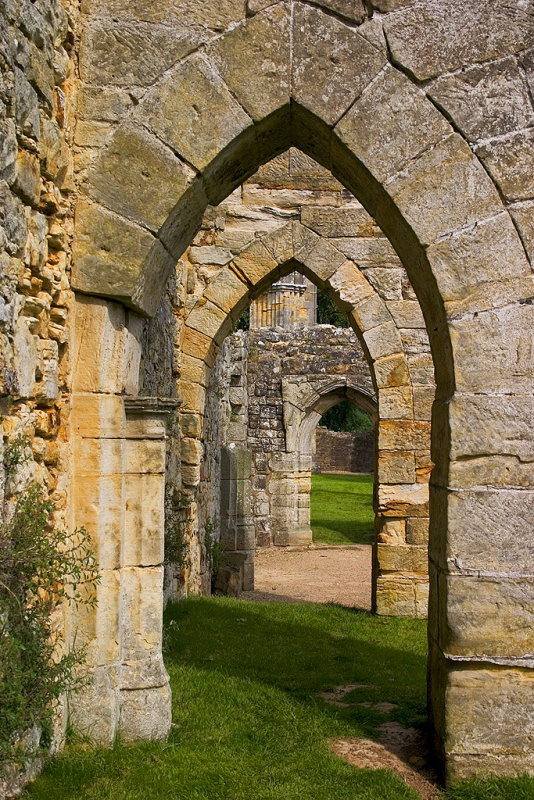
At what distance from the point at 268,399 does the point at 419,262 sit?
12.4 metres

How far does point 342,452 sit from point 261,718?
23.8 m

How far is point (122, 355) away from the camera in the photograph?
3.96 metres

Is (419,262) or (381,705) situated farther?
(381,705)

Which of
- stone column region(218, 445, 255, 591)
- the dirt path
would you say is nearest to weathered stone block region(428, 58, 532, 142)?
the dirt path

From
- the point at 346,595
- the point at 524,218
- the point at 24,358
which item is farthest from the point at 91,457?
the point at 346,595

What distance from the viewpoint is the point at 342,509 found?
20.3m

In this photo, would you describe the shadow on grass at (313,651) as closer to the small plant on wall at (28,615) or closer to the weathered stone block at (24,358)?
the small plant on wall at (28,615)

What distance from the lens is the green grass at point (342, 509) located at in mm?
16953

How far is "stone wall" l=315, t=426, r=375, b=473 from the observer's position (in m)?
27.8

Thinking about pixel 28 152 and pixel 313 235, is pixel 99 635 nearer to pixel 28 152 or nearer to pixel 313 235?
pixel 28 152

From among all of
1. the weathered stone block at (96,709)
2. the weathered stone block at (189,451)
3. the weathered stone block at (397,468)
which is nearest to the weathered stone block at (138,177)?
the weathered stone block at (96,709)

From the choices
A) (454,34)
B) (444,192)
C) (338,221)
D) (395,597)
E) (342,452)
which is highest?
(338,221)

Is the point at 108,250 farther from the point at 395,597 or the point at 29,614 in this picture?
the point at 395,597

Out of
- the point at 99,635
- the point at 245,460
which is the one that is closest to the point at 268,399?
the point at 245,460
